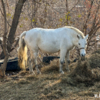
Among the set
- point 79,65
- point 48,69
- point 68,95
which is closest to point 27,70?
point 48,69

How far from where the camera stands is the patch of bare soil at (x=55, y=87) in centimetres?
370

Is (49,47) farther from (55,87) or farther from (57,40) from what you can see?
(55,87)

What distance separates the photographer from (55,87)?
418 centimetres

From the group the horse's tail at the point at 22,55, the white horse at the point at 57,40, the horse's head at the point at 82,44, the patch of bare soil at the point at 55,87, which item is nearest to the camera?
the patch of bare soil at the point at 55,87

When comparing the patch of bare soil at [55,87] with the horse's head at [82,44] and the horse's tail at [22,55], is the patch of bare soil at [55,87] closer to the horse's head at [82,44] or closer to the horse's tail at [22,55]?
the horse's head at [82,44]

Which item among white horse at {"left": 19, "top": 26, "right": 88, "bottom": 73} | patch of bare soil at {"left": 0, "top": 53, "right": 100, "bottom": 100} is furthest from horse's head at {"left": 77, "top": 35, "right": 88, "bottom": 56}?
patch of bare soil at {"left": 0, "top": 53, "right": 100, "bottom": 100}

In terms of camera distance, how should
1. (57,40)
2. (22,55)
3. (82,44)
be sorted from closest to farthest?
(82,44) → (57,40) → (22,55)

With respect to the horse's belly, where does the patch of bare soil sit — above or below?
below

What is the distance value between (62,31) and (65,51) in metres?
0.68

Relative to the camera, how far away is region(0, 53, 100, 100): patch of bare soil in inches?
145

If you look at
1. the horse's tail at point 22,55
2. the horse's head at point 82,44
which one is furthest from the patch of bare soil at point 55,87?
the horse's tail at point 22,55

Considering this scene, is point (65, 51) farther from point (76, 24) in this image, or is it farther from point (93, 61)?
point (76, 24)

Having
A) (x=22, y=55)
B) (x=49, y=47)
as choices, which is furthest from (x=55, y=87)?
(x=22, y=55)

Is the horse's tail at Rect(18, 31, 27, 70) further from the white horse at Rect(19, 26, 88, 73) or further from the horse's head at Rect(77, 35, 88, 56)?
the horse's head at Rect(77, 35, 88, 56)
